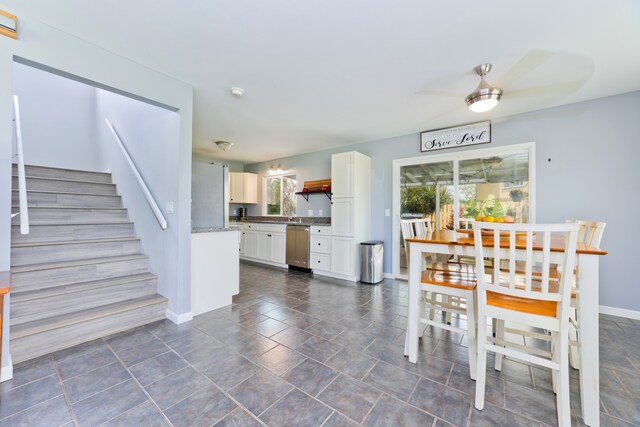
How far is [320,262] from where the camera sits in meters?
4.68

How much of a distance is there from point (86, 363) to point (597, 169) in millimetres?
5398

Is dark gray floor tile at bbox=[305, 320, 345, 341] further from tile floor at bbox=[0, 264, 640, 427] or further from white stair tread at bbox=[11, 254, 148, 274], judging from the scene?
white stair tread at bbox=[11, 254, 148, 274]

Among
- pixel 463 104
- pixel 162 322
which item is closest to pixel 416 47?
pixel 463 104

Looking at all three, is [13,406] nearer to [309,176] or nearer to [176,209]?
[176,209]

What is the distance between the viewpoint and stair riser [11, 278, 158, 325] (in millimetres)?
2061

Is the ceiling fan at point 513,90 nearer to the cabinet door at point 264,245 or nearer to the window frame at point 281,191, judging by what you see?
the window frame at point 281,191

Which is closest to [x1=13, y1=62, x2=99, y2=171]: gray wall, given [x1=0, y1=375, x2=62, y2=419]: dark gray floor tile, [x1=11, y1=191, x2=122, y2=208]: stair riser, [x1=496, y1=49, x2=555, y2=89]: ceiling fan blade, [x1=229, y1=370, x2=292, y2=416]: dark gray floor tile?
[x1=11, y1=191, x2=122, y2=208]: stair riser

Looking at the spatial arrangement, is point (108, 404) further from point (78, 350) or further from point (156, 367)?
point (78, 350)

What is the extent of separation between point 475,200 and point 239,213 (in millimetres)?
5497

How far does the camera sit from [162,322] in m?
2.61

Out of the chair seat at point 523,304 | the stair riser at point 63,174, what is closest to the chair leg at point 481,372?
the chair seat at point 523,304

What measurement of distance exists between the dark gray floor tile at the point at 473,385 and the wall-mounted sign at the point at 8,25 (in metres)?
3.79

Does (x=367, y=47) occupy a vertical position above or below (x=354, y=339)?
above

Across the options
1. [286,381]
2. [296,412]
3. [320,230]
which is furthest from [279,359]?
[320,230]
